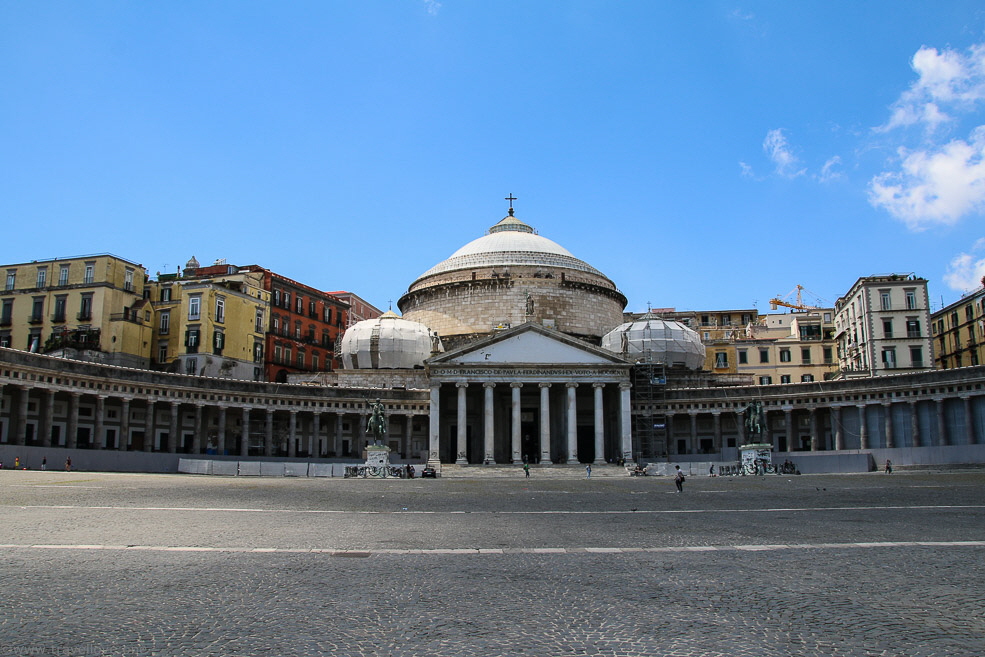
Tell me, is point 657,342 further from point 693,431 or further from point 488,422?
point 488,422

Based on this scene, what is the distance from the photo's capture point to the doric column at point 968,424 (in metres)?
53.7

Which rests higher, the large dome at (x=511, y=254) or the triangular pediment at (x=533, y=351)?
the large dome at (x=511, y=254)

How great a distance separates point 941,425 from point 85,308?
60.1m

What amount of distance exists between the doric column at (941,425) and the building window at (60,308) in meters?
61.5

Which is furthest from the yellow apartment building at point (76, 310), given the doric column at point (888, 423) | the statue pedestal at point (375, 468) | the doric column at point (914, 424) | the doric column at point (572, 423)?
the doric column at point (914, 424)

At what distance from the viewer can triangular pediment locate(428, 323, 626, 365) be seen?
58.6 meters

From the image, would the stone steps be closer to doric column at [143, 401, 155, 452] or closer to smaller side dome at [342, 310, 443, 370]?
smaller side dome at [342, 310, 443, 370]

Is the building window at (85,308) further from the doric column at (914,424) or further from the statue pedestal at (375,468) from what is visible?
the doric column at (914,424)

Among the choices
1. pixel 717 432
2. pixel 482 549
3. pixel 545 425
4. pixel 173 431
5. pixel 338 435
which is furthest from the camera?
pixel 717 432

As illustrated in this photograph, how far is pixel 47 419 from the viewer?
50375 millimetres

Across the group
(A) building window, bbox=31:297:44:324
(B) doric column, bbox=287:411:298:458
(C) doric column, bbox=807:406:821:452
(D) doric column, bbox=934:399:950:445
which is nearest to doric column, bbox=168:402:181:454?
(B) doric column, bbox=287:411:298:458

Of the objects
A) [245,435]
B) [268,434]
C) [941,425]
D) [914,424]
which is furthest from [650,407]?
[245,435]

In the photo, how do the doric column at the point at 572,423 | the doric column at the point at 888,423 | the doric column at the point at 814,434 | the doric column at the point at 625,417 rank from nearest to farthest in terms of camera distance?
the doric column at the point at 572,423 < the doric column at the point at 625,417 < the doric column at the point at 888,423 < the doric column at the point at 814,434

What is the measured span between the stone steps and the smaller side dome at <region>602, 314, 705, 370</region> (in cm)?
1647
